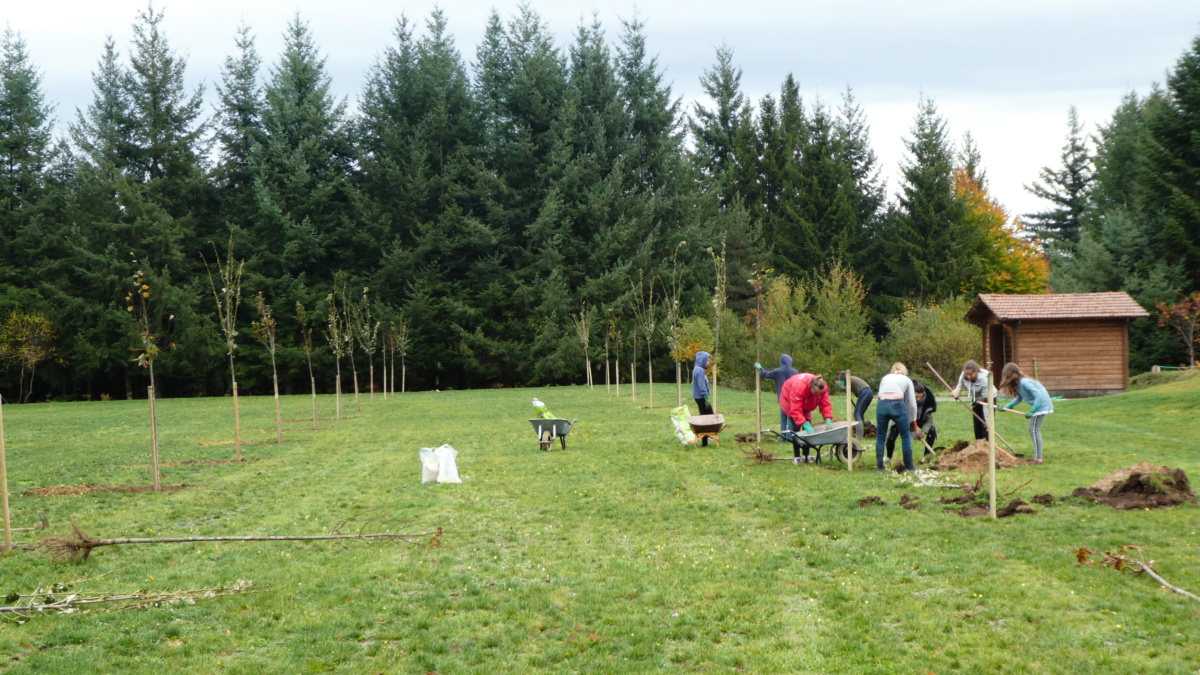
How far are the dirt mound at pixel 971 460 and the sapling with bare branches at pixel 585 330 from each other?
24.1 m

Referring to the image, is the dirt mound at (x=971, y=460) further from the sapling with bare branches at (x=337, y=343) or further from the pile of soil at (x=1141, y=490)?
the sapling with bare branches at (x=337, y=343)

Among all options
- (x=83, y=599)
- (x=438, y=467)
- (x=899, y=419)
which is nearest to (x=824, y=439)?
(x=899, y=419)

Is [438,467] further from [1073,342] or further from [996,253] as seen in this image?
[996,253]

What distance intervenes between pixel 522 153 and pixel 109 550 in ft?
134

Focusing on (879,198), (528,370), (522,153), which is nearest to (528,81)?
(522,153)

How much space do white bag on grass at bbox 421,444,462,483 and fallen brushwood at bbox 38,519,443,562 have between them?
8.56ft

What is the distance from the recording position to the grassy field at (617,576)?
5590mm

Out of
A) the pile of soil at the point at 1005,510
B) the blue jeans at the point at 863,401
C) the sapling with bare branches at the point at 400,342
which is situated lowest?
the pile of soil at the point at 1005,510

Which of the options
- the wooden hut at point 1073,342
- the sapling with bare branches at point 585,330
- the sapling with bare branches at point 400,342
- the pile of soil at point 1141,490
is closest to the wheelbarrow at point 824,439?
the pile of soil at point 1141,490

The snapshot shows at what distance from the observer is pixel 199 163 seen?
154ft

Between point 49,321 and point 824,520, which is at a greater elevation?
point 49,321

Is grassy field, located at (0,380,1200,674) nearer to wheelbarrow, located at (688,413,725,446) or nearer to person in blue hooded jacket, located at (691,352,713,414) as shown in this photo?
wheelbarrow, located at (688,413,725,446)

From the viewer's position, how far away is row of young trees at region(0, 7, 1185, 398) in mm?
43344

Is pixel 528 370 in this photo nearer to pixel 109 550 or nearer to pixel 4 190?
pixel 4 190
